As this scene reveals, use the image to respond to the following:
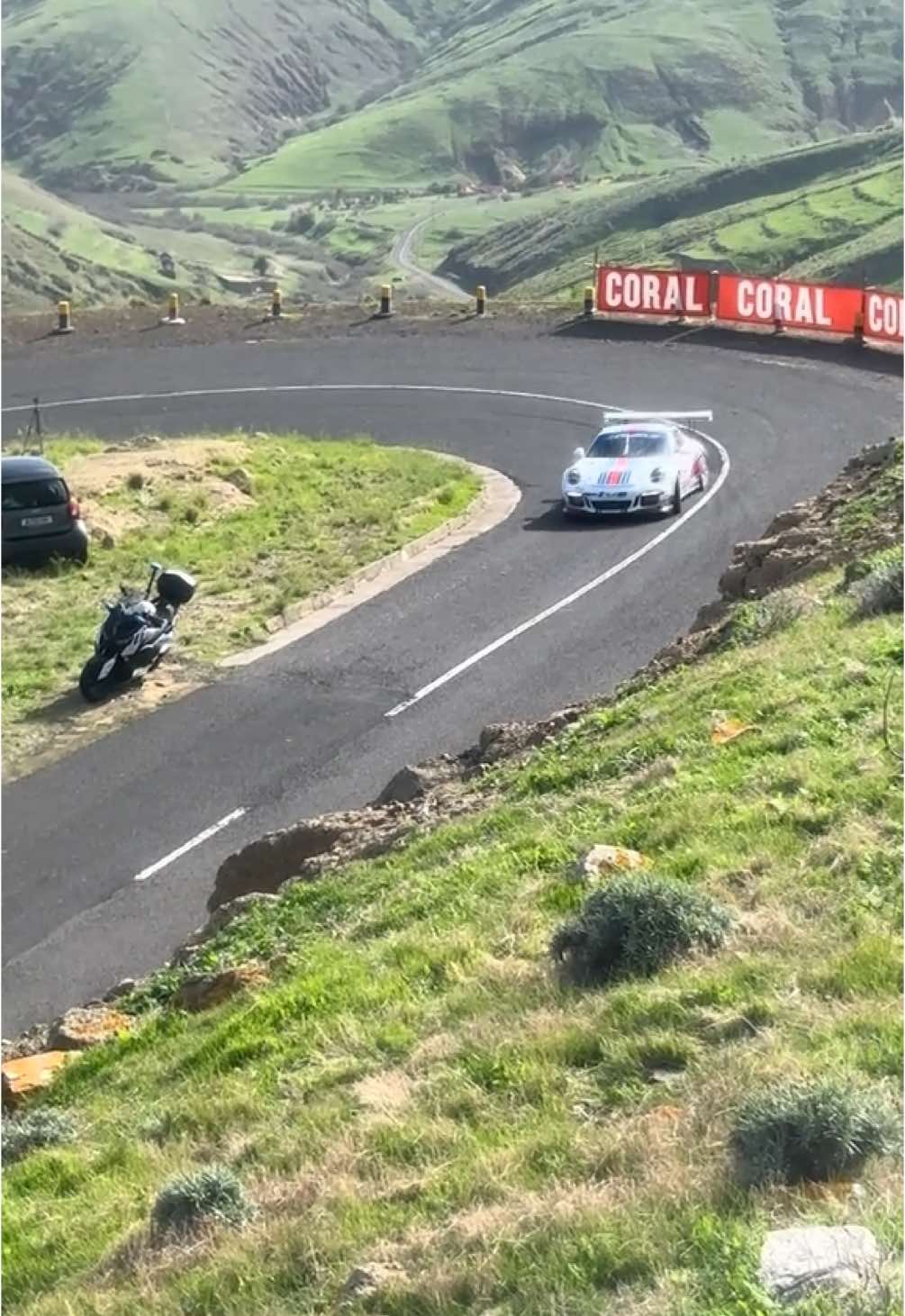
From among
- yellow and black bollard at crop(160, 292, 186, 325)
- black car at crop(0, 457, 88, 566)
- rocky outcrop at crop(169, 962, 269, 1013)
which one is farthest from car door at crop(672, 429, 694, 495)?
yellow and black bollard at crop(160, 292, 186, 325)

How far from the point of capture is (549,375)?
38812mm

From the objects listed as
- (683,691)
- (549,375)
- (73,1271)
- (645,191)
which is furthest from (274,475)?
(645,191)

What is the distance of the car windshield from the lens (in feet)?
91.1

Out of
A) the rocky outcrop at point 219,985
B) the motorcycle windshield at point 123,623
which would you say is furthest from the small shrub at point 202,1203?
the motorcycle windshield at point 123,623

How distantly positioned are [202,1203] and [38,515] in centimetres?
1992

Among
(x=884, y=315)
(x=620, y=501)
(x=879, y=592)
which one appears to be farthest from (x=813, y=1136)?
(x=884, y=315)

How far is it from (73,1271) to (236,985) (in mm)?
2967

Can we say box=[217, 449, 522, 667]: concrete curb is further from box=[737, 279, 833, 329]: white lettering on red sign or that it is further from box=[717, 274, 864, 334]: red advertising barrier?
box=[737, 279, 833, 329]: white lettering on red sign

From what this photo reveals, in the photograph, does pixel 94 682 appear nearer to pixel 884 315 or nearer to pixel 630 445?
pixel 630 445

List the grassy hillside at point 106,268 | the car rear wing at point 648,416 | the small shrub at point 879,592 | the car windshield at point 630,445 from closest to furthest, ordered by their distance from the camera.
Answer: the small shrub at point 879,592, the car windshield at point 630,445, the car rear wing at point 648,416, the grassy hillside at point 106,268

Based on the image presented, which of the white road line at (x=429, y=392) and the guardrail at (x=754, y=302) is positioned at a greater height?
the guardrail at (x=754, y=302)

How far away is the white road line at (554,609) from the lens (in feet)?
64.5

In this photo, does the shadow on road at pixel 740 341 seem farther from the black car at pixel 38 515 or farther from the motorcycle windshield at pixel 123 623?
the motorcycle windshield at pixel 123 623

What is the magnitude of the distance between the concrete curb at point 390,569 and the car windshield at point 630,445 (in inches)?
71.1
